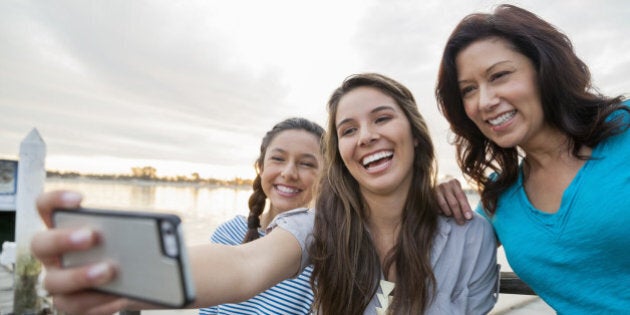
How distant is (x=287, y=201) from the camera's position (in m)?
3.38

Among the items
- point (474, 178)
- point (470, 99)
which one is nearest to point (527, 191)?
point (474, 178)

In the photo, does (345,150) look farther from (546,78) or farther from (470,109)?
(546,78)

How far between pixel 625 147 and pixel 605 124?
0.15 meters

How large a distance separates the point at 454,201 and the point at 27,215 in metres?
6.76

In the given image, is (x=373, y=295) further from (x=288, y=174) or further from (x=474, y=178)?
(x=288, y=174)

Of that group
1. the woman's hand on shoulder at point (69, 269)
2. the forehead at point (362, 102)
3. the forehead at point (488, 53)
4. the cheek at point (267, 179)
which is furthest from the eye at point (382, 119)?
the woman's hand on shoulder at point (69, 269)

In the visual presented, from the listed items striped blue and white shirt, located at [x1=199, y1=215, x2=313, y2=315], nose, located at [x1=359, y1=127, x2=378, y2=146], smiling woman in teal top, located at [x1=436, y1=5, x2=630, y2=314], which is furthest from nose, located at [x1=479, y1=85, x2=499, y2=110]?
striped blue and white shirt, located at [x1=199, y1=215, x2=313, y2=315]

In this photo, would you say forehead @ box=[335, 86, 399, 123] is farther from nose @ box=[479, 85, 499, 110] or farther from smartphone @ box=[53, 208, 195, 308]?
smartphone @ box=[53, 208, 195, 308]

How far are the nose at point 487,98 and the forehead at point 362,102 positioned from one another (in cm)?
53

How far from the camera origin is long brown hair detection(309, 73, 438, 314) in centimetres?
229

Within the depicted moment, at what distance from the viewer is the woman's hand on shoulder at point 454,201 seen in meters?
2.39

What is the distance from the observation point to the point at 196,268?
4.93 feet

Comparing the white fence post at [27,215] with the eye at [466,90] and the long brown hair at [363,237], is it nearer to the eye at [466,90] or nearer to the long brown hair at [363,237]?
the long brown hair at [363,237]

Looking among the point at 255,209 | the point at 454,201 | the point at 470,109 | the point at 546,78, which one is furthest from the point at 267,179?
the point at 546,78
